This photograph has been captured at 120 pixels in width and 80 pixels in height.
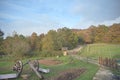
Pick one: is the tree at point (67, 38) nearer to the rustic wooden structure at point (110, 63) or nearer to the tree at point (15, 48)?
the tree at point (15, 48)

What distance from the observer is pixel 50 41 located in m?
40.0

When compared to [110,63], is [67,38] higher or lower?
higher

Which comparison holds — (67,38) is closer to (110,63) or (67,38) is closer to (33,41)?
(33,41)

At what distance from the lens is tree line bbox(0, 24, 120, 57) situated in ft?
111

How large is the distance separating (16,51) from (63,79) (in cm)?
2333

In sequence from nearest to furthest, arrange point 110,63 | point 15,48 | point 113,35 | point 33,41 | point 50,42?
point 110,63 → point 15,48 → point 50,42 → point 113,35 → point 33,41

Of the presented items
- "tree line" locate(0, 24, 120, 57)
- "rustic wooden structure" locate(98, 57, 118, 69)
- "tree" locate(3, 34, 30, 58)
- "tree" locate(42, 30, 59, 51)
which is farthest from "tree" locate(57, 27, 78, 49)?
"rustic wooden structure" locate(98, 57, 118, 69)

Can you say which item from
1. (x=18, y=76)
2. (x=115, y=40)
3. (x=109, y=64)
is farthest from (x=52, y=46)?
(x=18, y=76)

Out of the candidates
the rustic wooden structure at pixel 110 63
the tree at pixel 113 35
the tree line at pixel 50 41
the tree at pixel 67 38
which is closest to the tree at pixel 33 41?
the tree line at pixel 50 41

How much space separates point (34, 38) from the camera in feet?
150

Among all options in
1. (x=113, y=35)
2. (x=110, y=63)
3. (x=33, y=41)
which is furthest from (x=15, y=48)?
(x=113, y=35)

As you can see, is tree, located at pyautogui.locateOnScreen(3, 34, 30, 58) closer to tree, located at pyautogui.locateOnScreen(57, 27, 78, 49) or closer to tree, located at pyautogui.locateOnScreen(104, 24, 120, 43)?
tree, located at pyautogui.locateOnScreen(57, 27, 78, 49)

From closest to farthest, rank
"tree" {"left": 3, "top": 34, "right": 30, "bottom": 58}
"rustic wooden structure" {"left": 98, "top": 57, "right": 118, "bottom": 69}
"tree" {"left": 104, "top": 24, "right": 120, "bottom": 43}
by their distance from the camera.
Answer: "rustic wooden structure" {"left": 98, "top": 57, "right": 118, "bottom": 69}
"tree" {"left": 3, "top": 34, "right": 30, "bottom": 58}
"tree" {"left": 104, "top": 24, "right": 120, "bottom": 43}

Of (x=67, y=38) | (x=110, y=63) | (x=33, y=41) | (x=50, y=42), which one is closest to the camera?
(x=110, y=63)
